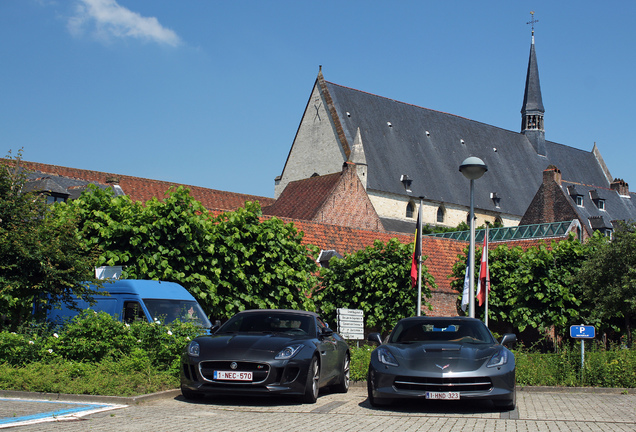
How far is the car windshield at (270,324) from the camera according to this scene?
10.3 metres

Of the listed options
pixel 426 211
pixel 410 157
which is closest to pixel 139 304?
pixel 426 211

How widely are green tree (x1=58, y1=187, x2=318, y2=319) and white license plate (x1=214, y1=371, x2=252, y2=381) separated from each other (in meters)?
7.84

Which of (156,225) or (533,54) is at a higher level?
(533,54)

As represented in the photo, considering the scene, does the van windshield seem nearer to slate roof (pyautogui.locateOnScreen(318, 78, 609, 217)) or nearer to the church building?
the church building

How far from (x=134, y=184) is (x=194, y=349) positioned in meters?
35.1

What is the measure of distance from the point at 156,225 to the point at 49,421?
391 inches

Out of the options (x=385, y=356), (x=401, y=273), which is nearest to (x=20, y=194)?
(x=385, y=356)

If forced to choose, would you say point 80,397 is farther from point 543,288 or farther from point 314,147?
point 314,147

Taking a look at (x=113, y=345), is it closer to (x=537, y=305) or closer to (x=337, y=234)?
(x=537, y=305)

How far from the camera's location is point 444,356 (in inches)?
355

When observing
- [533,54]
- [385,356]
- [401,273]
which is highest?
[533,54]

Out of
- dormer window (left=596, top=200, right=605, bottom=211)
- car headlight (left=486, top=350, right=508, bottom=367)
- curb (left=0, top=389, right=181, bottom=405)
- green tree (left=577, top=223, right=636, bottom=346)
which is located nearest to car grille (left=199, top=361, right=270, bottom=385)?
curb (left=0, top=389, right=181, bottom=405)

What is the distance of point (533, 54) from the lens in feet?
270

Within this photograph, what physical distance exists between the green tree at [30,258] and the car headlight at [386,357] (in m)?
5.31
